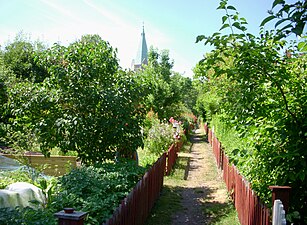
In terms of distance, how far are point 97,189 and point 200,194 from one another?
5212 mm

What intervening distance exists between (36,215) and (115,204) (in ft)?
3.39

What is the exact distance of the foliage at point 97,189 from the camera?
379cm

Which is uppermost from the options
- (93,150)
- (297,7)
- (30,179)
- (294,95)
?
(297,7)

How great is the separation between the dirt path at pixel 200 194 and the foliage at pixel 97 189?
1.87 metres

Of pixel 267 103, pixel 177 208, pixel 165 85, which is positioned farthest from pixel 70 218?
pixel 165 85

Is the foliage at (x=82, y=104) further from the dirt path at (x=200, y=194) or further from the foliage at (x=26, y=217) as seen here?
the foliage at (x=26, y=217)

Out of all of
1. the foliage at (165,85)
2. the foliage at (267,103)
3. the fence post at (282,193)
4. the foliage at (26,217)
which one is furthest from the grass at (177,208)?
the foliage at (165,85)

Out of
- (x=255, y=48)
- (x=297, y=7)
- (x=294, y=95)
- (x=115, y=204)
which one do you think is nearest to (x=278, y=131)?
(x=294, y=95)

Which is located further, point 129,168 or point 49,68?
point 49,68

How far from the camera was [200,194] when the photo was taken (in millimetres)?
8969

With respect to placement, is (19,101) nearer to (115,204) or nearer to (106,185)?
(106,185)

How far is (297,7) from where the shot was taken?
84.2 inches

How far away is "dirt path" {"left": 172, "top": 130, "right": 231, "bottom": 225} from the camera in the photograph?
6.93 metres

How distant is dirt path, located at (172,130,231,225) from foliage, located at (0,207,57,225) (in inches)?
144
